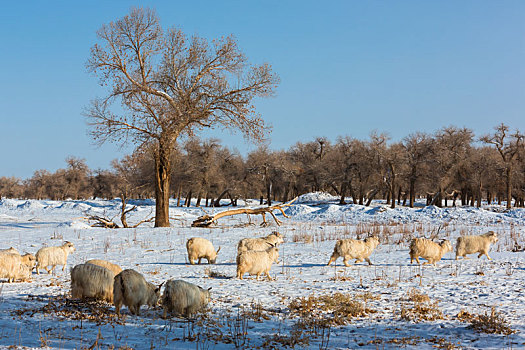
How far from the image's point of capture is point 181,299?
7.72 m

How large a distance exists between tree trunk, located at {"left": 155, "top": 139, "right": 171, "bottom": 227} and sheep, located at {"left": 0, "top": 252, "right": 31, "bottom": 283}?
14409 mm

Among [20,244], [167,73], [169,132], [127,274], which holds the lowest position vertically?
[20,244]

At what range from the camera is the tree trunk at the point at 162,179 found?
2505cm

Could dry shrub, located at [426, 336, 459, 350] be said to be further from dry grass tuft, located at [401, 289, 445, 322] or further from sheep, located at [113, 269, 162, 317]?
sheep, located at [113, 269, 162, 317]

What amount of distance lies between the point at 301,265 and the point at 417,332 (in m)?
6.43

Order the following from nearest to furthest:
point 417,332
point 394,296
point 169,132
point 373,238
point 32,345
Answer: point 32,345, point 417,332, point 394,296, point 373,238, point 169,132

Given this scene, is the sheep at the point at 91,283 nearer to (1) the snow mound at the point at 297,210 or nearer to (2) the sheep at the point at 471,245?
(2) the sheep at the point at 471,245

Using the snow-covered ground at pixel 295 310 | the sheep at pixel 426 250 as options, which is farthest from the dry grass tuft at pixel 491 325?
the sheep at pixel 426 250

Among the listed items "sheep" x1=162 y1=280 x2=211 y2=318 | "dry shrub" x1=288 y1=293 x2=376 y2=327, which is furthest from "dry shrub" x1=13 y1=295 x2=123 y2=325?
"dry shrub" x1=288 y1=293 x2=376 y2=327

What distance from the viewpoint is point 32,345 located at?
19.0ft

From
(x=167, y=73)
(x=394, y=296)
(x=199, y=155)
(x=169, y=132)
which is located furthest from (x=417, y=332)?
(x=199, y=155)

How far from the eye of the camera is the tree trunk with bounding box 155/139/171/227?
82.2ft

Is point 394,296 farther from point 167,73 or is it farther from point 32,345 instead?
point 167,73

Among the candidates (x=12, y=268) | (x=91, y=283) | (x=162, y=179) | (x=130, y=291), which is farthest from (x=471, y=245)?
(x=162, y=179)
